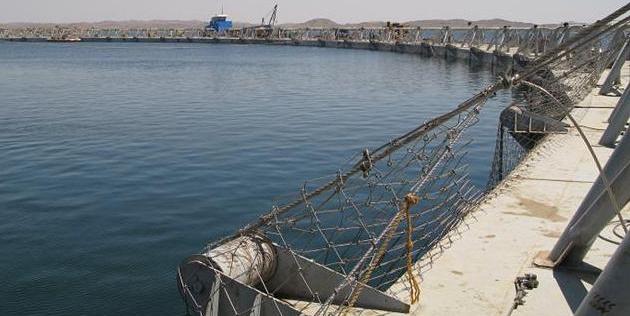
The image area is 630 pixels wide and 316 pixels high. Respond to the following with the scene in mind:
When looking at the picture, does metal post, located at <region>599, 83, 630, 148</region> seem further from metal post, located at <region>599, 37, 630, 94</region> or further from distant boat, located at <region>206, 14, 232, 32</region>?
distant boat, located at <region>206, 14, 232, 32</region>

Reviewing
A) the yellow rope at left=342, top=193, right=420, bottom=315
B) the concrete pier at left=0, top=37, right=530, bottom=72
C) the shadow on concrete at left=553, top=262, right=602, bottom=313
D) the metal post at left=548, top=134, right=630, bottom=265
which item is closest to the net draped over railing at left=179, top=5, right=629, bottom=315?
the yellow rope at left=342, top=193, right=420, bottom=315

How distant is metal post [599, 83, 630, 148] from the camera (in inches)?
597

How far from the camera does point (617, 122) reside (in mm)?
15648

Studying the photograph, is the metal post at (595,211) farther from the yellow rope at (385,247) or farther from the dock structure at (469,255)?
the yellow rope at (385,247)

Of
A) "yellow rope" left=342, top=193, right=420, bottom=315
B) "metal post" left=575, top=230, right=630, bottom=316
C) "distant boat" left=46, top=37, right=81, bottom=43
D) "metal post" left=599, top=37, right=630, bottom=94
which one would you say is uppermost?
"distant boat" left=46, top=37, right=81, bottom=43

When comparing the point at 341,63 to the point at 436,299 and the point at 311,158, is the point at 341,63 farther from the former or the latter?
the point at 436,299

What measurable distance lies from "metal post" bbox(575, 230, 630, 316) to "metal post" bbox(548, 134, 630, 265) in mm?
2186

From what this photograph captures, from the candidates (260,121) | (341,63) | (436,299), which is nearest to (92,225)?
(436,299)

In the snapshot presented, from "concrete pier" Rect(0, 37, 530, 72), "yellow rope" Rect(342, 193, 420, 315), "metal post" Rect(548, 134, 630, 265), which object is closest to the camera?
"metal post" Rect(548, 134, 630, 265)

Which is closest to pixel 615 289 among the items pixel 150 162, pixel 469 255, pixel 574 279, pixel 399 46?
pixel 574 279

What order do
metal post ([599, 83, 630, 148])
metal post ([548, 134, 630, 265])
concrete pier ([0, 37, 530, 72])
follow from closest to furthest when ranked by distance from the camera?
metal post ([548, 134, 630, 265])
metal post ([599, 83, 630, 148])
concrete pier ([0, 37, 530, 72])

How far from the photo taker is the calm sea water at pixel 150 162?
12.3m

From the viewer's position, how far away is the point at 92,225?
604 inches

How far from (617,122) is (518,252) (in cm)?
821
